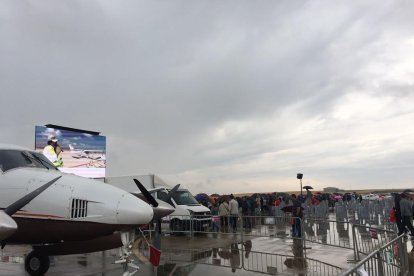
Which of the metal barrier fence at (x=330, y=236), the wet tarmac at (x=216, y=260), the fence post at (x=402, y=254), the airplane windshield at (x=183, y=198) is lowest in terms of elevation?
the wet tarmac at (x=216, y=260)

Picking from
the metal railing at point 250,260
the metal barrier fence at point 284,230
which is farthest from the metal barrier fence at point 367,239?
the metal railing at point 250,260

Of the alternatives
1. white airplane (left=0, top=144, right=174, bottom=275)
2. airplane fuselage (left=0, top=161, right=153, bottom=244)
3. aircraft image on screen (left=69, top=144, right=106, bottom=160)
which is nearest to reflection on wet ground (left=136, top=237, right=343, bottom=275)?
white airplane (left=0, top=144, right=174, bottom=275)

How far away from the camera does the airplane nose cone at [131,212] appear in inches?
328

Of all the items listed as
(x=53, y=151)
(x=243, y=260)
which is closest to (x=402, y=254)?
(x=243, y=260)

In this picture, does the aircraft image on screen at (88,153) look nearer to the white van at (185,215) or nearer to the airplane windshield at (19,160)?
the white van at (185,215)

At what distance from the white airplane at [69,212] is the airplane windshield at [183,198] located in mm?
11540

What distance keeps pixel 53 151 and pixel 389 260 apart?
19.5 m

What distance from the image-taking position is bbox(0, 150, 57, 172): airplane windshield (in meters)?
9.38

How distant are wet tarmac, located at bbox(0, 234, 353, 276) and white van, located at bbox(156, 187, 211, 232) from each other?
224 cm

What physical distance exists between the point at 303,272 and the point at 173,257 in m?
4.48

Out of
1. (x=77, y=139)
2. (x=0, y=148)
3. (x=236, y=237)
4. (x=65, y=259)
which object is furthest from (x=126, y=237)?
(x=77, y=139)

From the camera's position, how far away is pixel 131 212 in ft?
27.5

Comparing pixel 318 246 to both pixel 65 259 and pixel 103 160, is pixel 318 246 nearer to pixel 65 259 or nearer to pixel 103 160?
pixel 65 259

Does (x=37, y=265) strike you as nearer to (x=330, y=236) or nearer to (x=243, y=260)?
(x=243, y=260)
